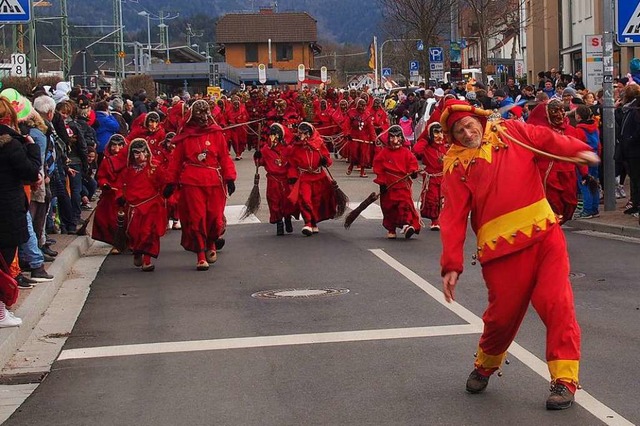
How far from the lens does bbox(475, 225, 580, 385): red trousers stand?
709cm

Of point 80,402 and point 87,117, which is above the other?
point 87,117

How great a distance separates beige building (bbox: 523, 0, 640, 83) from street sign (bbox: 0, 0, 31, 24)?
3102 cm

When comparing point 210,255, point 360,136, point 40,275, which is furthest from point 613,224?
point 360,136

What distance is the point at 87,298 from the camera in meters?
12.4

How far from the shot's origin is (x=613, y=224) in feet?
55.9

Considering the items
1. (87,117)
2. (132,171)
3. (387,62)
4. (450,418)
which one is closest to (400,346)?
(450,418)

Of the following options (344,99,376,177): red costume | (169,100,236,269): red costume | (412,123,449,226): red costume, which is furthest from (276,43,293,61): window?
(169,100,236,269): red costume

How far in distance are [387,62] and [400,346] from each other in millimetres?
89996

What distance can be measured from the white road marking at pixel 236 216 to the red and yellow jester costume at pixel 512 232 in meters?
12.4

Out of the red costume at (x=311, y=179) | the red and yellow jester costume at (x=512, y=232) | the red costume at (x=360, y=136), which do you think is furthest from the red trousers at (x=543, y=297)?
the red costume at (x=360, y=136)

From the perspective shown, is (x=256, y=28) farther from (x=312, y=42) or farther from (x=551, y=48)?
(x=551, y=48)

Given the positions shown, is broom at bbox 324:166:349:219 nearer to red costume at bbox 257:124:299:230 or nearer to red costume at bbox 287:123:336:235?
red costume at bbox 287:123:336:235

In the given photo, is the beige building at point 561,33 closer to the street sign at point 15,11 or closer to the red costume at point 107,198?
the red costume at point 107,198

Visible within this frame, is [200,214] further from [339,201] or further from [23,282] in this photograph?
[339,201]
